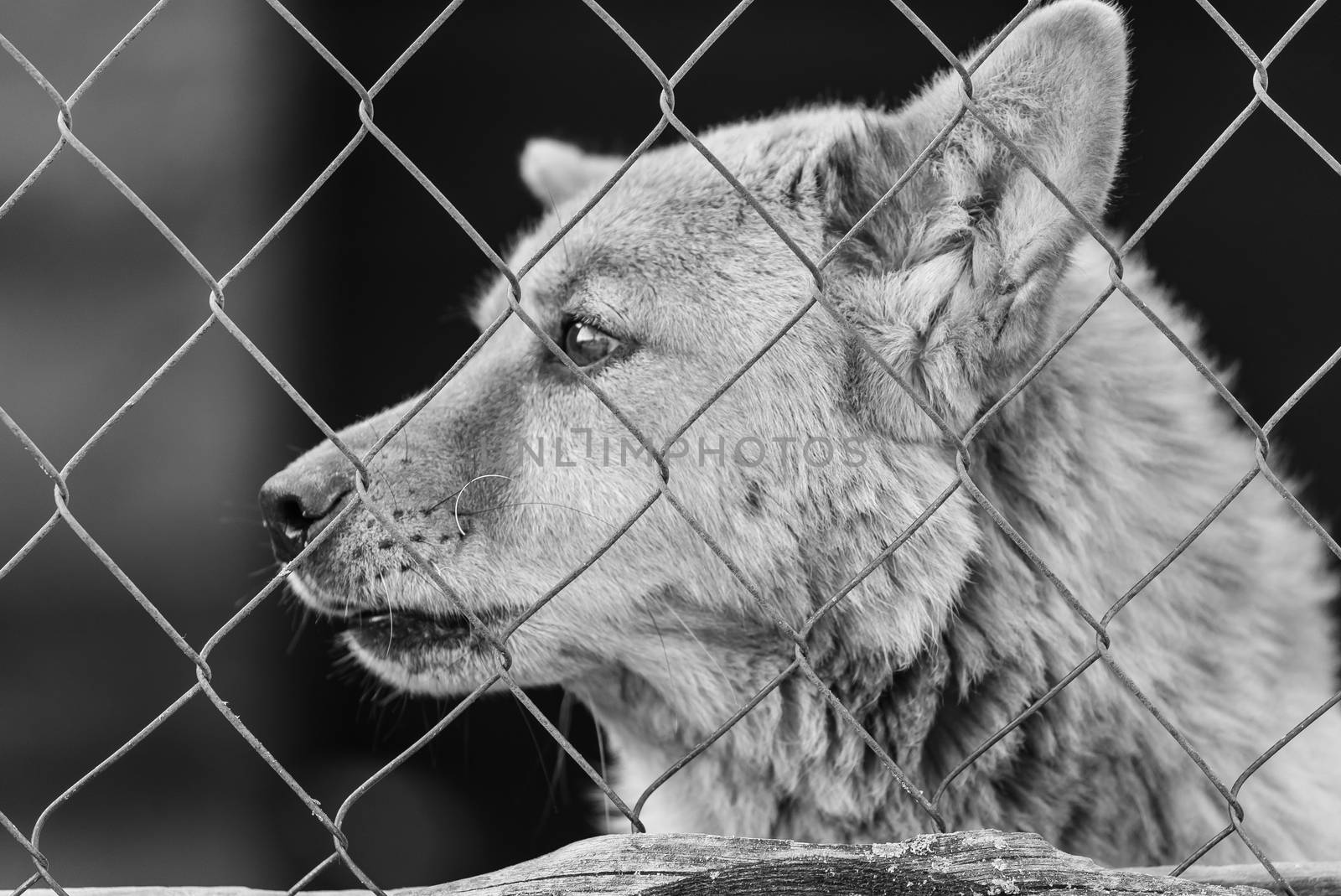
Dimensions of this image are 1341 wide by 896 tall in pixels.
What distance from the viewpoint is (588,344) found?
8.37 feet

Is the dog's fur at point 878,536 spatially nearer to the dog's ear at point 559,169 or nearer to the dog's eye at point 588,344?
the dog's eye at point 588,344

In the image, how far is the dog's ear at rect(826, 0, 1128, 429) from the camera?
182cm

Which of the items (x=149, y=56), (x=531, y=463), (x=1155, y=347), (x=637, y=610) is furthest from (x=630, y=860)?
(x=149, y=56)

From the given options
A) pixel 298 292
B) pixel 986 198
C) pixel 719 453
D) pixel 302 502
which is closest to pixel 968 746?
pixel 719 453

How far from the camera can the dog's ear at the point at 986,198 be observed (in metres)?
1.82

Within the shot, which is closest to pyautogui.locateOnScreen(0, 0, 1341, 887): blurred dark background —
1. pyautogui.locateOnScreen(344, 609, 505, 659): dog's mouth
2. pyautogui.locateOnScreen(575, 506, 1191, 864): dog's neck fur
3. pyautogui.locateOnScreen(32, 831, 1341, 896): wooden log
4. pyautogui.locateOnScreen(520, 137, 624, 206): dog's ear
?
pyautogui.locateOnScreen(520, 137, 624, 206): dog's ear

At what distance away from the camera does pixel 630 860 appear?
5.02ft

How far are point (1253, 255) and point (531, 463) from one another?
14.1 ft

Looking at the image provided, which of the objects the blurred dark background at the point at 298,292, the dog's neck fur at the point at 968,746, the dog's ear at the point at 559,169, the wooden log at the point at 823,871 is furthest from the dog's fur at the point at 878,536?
the blurred dark background at the point at 298,292

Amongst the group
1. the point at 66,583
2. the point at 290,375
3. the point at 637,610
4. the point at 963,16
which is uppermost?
the point at 963,16

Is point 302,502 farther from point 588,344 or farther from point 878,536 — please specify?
point 878,536

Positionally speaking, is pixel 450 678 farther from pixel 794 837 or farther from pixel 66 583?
pixel 66 583

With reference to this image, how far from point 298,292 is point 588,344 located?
339 centimetres

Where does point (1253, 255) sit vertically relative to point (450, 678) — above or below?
above
